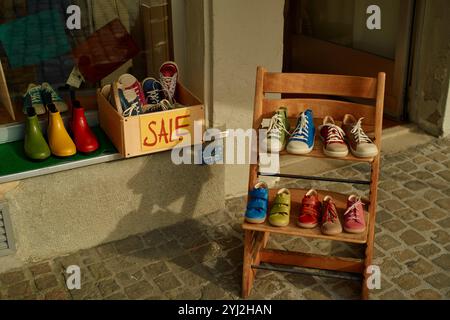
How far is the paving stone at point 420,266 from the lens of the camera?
3.34 metres

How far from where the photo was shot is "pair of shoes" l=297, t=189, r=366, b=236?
2.94m

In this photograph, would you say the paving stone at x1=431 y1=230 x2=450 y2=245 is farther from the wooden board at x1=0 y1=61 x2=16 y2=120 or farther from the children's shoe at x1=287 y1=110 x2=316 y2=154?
the wooden board at x1=0 y1=61 x2=16 y2=120

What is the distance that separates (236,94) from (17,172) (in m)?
1.45

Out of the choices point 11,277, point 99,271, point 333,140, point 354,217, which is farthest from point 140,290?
point 333,140

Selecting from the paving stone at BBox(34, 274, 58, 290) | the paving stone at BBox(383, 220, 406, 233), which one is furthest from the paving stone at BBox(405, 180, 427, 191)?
the paving stone at BBox(34, 274, 58, 290)

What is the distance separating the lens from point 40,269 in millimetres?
3418

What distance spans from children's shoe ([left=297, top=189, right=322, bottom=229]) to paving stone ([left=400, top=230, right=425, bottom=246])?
2.57ft

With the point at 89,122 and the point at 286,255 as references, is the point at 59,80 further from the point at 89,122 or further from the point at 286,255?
the point at 286,255

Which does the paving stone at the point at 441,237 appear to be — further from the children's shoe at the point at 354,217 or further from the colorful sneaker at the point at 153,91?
the colorful sneaker at the point at 153,91

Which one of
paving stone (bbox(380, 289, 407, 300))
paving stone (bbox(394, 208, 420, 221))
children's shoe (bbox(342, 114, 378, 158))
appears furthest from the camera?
paving stone (bbox(394, 208, 420, 221))

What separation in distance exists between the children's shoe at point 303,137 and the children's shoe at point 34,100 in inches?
63.7

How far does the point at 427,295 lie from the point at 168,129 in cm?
176

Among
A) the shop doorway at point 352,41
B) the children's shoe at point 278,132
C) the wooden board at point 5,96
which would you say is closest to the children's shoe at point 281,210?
the children's shoe at point 278,132

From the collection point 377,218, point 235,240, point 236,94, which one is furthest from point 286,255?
point 236,94
